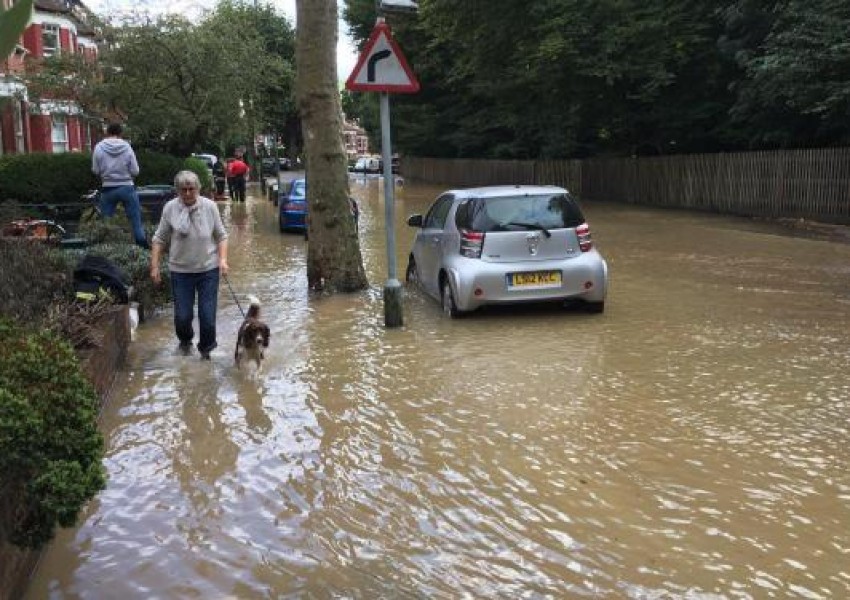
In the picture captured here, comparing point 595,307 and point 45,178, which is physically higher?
point 45,178

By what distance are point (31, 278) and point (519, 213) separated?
484 cm

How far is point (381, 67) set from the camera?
8938 millimetres

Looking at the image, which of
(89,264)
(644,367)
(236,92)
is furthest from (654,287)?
(236,92)

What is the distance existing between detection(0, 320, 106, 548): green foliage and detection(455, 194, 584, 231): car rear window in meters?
6.28

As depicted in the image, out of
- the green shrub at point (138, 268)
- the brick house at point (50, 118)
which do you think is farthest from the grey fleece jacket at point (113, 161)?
the brick house at point (50, 118)

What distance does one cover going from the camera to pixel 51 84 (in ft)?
74.5

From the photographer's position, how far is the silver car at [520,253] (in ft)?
30.5

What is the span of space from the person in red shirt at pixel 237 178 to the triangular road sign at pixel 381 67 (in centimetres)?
2374

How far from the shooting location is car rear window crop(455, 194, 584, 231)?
368 inches

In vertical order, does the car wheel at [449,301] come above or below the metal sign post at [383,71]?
below

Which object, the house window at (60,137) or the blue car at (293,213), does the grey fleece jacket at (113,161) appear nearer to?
the blue car at (293,213)

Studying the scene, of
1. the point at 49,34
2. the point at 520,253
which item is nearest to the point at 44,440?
the point at 520,253

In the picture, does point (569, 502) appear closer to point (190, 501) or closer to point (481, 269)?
point (190, 501)

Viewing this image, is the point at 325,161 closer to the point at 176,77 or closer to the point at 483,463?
the point at 483,463
